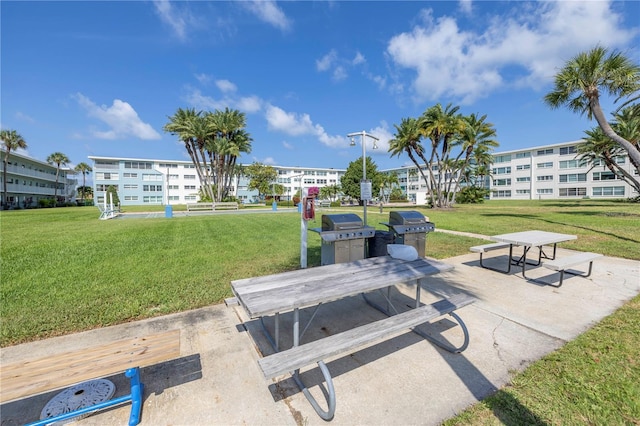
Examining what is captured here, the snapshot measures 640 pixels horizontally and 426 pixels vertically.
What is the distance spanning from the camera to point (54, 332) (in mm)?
3316

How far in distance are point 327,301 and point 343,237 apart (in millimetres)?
2108

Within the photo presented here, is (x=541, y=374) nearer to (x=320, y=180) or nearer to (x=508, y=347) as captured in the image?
(x=508, y=347)

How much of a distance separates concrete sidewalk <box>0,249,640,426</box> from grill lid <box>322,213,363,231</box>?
51.9 inches

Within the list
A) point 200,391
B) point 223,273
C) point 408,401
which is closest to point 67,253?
point 223,273

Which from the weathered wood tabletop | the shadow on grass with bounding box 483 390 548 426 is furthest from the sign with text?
the shadow on grass with bounding box 483 390 548 426

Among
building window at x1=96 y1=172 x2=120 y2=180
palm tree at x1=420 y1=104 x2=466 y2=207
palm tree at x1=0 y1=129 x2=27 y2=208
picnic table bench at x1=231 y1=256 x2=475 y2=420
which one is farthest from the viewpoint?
building window at x1=96 y1=172 x2=120 y2=180

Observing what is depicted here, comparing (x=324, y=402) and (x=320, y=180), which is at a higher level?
(x=320, y=180)

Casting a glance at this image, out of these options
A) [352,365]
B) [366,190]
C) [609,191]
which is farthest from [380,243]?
[609,191]

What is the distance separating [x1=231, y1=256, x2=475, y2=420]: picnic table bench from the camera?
6.74 feet

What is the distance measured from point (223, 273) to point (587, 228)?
14125 millimetres

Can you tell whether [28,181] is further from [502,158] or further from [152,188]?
[502,158]

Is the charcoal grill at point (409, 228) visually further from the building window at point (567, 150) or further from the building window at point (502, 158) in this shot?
the building window at point (502, 158)

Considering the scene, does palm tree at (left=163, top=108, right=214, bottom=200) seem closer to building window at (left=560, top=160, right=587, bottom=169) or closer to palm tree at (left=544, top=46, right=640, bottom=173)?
palm tree at (left=544, top=46, right=640, bottom=173)

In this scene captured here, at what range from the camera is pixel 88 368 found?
1.94 metres
